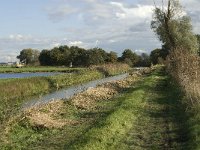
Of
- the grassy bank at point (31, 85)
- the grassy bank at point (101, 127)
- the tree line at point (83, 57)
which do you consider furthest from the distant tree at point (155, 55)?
the grassy bank at point (101, 127)

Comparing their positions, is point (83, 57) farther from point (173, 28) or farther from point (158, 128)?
point (158, 128)

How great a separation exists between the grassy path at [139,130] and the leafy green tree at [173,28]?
124 feet

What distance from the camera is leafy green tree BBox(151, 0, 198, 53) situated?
63.1 metres

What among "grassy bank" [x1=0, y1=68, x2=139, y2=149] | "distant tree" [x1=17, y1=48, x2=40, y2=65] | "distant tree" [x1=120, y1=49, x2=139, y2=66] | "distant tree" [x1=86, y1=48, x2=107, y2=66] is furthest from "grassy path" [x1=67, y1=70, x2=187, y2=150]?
"distant tree" [x1=17, y1=48, x2=40, y2=65]

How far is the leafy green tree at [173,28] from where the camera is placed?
63.1 metres

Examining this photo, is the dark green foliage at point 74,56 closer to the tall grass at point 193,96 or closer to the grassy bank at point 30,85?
the grassy bank at point 30,85

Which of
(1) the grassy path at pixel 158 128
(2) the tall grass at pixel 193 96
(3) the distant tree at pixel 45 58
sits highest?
(3) the distant tree at pixel 45 58

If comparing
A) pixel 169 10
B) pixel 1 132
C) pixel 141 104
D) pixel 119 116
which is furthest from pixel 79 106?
pixel 169 10

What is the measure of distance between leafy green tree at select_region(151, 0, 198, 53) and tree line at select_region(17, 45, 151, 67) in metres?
52.6

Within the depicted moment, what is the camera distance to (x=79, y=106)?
2695 centimetres

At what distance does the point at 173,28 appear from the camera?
65000 millimetres

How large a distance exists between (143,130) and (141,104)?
777cm

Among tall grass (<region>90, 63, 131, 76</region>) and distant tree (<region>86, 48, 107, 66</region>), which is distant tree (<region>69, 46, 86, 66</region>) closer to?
distant tree (<region>86, 48, 107, 66</region>)

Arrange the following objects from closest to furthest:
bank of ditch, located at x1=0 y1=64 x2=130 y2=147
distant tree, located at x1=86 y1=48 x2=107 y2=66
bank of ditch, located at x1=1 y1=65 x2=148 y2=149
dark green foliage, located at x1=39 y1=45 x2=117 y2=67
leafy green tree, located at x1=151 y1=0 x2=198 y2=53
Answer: bank of ditch, located at x1=1 y1=65 x2=148 y2=149 → bank of ditch, located at x1=0 y1=64 x2=130 y2=147 → leafy green tree, located at x1=151 y1=0 x2=198 y2=53 → distant tree, located at x1=86 y1=48 x2=107 y2=66 → dark green foliage, located at x1=39 y1=45 x2=117 y2=67
